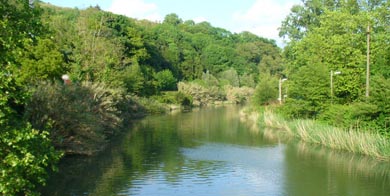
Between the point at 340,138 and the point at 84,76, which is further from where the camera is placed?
the point at 84,76

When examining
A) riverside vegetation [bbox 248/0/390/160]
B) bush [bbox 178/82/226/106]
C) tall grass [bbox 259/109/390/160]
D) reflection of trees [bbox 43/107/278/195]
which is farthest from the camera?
bush [bbox 178/82/226/106]

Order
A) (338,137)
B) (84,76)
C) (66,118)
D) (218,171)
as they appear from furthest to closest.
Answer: (84,76) → (338,137) → (66,118) → (218,171)

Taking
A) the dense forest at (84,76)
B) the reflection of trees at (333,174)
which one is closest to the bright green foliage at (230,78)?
the dense forest at (84,76)

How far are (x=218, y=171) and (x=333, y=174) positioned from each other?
4.47 m

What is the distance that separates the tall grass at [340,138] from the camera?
21.0 m

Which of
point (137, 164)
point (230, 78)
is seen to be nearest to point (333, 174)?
point (137, 164)

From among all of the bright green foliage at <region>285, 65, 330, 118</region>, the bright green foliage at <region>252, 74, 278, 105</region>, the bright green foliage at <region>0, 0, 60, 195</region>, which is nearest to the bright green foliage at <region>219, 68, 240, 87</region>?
the bright green foliage at <region>252, 74, 278, 105</region>

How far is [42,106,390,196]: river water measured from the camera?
16077 mm

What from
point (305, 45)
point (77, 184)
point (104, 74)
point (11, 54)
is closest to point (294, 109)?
point (305, 45)

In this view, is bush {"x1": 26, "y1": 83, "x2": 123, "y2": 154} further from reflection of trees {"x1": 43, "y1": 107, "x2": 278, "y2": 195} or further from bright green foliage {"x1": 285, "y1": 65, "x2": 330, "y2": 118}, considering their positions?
bright green foliage {"x1": 285, "y1": 65, "x2": 330, "y2": 118}

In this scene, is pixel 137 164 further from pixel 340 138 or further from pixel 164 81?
pixel 164 81

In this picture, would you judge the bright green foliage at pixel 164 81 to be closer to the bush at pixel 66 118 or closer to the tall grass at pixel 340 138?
the tall grass at pixel 340 138

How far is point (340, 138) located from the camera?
77.8ft

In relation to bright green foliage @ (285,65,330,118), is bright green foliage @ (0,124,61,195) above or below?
below
